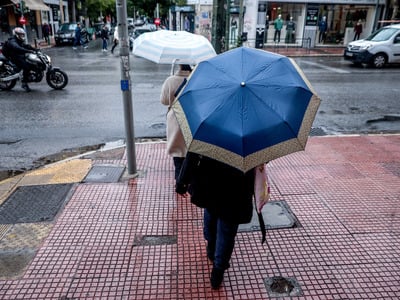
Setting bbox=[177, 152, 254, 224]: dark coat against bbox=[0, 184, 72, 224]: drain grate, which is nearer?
bbox=[177, 152, 254, 224]: dark coat

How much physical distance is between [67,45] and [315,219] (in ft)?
95.6

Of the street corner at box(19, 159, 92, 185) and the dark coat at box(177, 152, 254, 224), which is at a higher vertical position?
the dark coat at box(177, 152, 254, 224)

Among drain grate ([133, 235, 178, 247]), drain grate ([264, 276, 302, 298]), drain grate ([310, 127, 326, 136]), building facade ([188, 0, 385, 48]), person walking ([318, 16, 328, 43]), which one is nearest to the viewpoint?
drain grate ([264, 276, 302, 298])

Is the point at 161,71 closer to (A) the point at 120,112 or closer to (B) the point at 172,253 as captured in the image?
(A) the point at 120,112

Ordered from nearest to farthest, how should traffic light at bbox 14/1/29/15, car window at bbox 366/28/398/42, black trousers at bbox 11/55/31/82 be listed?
black trousers at bbox 11/55/31/82, car window at bbox 366/28/398/42, traffic light at bbox 14/1/29/15

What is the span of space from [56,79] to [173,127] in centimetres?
838

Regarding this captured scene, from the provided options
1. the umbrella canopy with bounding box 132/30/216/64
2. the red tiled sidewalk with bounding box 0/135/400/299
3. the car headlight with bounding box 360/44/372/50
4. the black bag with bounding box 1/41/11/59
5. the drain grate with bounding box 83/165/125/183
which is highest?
the umbrella canopy with bounding box 132/30/216/64

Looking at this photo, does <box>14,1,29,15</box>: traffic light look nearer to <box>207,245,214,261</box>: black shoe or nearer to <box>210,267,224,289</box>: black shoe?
<box>207,245,214,261</box>: black shoe

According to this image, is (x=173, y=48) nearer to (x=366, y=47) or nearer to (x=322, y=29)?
(x=366, y=47)

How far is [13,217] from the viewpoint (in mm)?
4430

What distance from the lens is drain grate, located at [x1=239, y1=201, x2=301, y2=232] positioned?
13.9 ft

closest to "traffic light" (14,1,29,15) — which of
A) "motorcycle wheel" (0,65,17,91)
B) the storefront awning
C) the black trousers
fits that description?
the storefront awning

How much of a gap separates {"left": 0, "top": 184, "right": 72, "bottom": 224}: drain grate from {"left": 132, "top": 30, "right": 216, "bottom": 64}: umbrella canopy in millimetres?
2143

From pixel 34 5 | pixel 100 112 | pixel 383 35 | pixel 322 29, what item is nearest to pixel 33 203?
pixel 100 112
